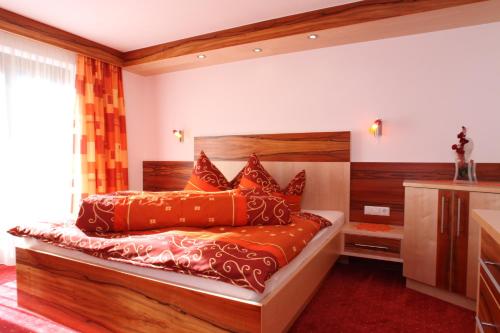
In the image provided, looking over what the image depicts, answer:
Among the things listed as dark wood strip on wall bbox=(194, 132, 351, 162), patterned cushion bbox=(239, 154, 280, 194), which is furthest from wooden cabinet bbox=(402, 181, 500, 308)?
patterned cushion bbox=(239, 154, 280, 194)

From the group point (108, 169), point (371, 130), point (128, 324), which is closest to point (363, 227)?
point (371, 130)

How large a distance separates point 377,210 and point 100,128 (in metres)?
3.27

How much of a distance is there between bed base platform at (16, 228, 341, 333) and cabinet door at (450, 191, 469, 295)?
0.96 metres

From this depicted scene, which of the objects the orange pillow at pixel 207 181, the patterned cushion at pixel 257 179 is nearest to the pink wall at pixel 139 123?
the orange pillow at pixel 207 181

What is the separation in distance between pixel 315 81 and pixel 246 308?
2.64 metres

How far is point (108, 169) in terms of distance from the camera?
3814 mm

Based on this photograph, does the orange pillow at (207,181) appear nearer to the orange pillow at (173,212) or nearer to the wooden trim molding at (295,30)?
the orange pillow at (173,212)

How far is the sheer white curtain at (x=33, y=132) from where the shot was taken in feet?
9.50

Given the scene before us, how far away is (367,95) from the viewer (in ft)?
10.2

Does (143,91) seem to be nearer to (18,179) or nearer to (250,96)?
(250,96)

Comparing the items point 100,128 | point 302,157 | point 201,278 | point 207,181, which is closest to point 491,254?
point 201,278

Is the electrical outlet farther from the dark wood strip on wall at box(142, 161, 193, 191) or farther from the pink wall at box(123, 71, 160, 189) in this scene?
the pink wall at box(123, 71, 160, 189)

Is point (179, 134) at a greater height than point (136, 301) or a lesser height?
greater

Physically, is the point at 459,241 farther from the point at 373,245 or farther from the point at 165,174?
the point at 165,174
